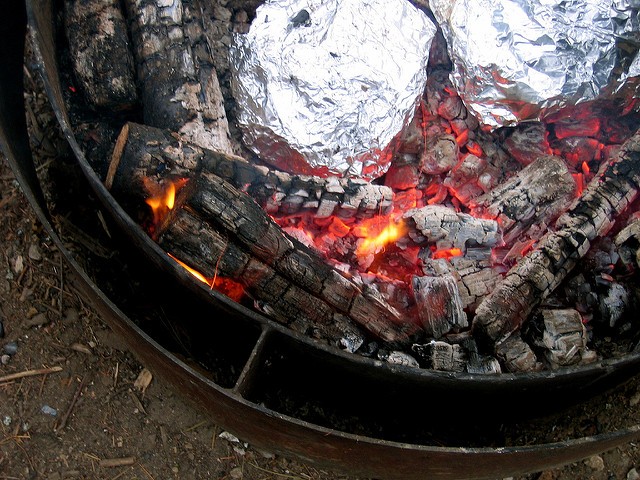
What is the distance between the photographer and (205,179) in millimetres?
1846

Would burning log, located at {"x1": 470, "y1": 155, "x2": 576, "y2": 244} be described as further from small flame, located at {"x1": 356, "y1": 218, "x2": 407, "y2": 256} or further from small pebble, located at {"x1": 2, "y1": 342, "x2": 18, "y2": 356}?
small pebble, located at {"x1": 2, "y1": 342, "x2": 18, "y2": 356}

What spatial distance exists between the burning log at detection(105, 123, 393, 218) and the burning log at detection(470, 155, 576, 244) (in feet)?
1.72

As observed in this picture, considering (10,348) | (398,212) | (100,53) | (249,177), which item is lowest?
(10,348)

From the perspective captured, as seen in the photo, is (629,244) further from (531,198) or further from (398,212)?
(398,212)

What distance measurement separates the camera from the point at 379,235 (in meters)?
2.42

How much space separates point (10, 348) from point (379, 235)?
5.29ft

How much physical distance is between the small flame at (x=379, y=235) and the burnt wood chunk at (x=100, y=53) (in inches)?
44.0

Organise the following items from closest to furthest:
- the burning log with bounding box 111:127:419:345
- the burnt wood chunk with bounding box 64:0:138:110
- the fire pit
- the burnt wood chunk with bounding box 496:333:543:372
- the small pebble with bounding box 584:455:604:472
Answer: the fire pit → the burning log with bounding box 111:127:419:345 → the burnt wood chunk with bounding box 496:333:543:372 → the burnt wood chunk with bounding box 64:0:138:110 → the small pebble with bounding box 584:455:604:472

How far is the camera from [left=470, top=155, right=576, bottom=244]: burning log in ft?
7.98

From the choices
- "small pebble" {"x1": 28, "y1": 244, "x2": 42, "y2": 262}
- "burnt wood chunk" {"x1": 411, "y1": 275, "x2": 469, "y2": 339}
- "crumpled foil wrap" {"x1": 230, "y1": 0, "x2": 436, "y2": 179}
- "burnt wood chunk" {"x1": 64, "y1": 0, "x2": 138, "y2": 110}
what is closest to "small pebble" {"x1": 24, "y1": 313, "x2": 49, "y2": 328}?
"small pebble" {"x1": 28, "y1": 244, "x2": 42, "y2": 262}

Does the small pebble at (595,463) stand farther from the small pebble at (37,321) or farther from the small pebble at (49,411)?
the small pebble at (37,321)

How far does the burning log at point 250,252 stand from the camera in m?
1.83

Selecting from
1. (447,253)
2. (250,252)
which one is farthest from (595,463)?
(250,252)

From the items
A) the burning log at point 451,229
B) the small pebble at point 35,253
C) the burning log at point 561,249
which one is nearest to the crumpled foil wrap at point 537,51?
the burning log at point 561,249
